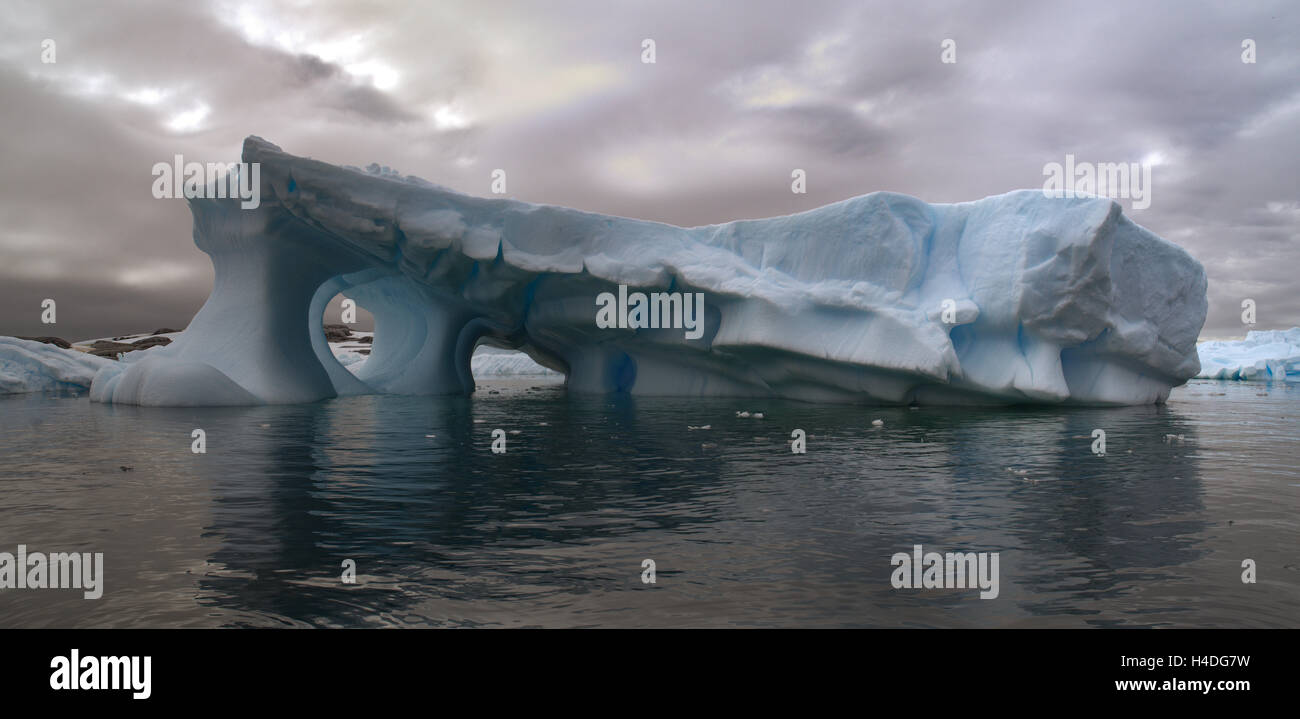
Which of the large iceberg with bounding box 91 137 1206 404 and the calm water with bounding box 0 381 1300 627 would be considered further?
the large iceberg with bounding box 91 137 1206 404

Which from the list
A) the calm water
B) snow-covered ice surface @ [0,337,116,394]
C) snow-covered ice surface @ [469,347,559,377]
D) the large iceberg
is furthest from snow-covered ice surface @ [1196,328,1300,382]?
snow-covered ice surface @ [0,337,116,394]

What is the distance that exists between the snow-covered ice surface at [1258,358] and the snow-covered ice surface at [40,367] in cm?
5201

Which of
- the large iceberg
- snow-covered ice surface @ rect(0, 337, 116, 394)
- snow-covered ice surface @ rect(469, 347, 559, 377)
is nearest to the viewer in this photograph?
the large iceberg

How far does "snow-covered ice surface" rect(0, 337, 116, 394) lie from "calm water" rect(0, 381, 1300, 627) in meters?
19.9

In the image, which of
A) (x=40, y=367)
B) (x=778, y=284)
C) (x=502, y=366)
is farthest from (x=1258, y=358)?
(x=40, y=367)

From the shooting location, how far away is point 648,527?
471 centimetres

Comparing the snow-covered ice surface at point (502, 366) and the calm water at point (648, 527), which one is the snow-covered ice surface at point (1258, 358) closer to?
the calm water at point (648, 527)

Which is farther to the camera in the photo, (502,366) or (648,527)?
(502,366)

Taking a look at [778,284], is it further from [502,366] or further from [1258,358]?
[502,366]

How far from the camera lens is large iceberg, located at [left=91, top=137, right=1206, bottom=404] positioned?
1502 cm

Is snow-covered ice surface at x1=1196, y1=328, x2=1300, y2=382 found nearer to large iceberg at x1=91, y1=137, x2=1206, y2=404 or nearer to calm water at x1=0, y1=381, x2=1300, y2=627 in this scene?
large iceberg at x1=91, y1=137, x2=1206, y2=404

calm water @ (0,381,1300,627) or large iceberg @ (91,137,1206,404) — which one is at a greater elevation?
large iceberg @ (91,137,1206,404)

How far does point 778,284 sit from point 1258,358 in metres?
40.5

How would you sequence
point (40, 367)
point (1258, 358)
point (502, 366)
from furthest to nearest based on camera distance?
point (502, 366) < point (1258, 358) < point (40, 367)
